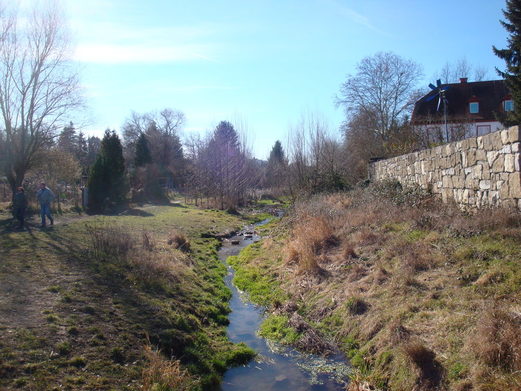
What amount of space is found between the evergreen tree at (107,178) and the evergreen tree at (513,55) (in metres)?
21.9

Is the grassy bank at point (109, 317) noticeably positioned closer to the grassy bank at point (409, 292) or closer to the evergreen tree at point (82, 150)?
the grassy bank at point (409, 292)

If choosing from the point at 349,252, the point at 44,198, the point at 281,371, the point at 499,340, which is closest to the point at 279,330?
the point at 281,371

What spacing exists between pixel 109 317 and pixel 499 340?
5495 mm

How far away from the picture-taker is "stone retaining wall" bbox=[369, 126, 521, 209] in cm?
742

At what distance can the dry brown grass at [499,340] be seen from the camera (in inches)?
167

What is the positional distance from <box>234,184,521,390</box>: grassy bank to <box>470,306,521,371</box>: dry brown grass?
0.01 m

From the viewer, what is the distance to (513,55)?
20.6 meters

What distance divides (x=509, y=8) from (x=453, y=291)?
767 inches

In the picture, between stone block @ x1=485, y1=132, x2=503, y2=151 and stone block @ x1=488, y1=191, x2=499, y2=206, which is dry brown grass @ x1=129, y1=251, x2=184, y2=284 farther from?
stone block @ x1=485, y1=132, x2=503, y2=151

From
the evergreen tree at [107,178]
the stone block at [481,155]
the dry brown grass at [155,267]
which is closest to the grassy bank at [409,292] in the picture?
the stone block at [481,155]

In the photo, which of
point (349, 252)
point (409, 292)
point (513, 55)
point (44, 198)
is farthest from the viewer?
point (513, 55)

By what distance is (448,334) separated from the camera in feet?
17.1

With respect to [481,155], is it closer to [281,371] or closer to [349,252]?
[349,252]

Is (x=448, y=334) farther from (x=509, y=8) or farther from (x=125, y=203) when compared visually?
(x=125, y=203)
